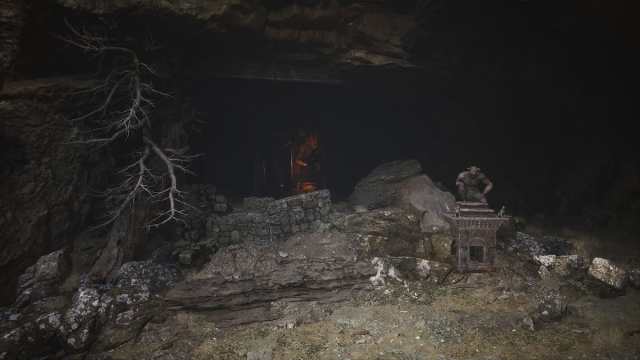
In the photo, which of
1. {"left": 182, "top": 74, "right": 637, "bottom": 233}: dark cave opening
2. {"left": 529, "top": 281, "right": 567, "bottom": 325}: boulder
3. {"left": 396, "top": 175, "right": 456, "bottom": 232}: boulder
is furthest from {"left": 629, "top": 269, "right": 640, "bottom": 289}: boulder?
{"left": 396, "top": 175, "right": 456, "bottom": 232}: boulder

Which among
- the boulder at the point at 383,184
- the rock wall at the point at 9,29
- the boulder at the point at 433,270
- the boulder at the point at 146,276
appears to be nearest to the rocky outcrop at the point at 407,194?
the boulder at the point at 383,184

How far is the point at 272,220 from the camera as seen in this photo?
Result: 30.2 feet

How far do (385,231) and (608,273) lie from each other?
4719 millimetres

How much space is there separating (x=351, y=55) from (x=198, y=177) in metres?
5.56

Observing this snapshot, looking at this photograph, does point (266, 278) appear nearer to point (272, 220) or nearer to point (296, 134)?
point (272, 220)

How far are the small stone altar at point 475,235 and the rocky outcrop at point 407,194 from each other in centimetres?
79

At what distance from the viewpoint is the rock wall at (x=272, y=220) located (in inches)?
348

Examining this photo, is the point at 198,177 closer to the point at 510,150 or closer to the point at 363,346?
the point at 363,346

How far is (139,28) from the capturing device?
313 inches

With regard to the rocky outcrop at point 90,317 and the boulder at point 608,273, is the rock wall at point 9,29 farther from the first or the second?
the boulder at point 608,273

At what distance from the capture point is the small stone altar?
793 centimetres

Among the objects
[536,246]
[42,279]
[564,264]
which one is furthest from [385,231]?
[42,279]

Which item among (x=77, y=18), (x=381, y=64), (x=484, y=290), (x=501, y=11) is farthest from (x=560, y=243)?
(x=77, y=18)

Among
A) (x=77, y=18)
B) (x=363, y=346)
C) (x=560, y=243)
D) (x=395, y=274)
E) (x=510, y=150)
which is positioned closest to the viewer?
(x=363, y=346)
